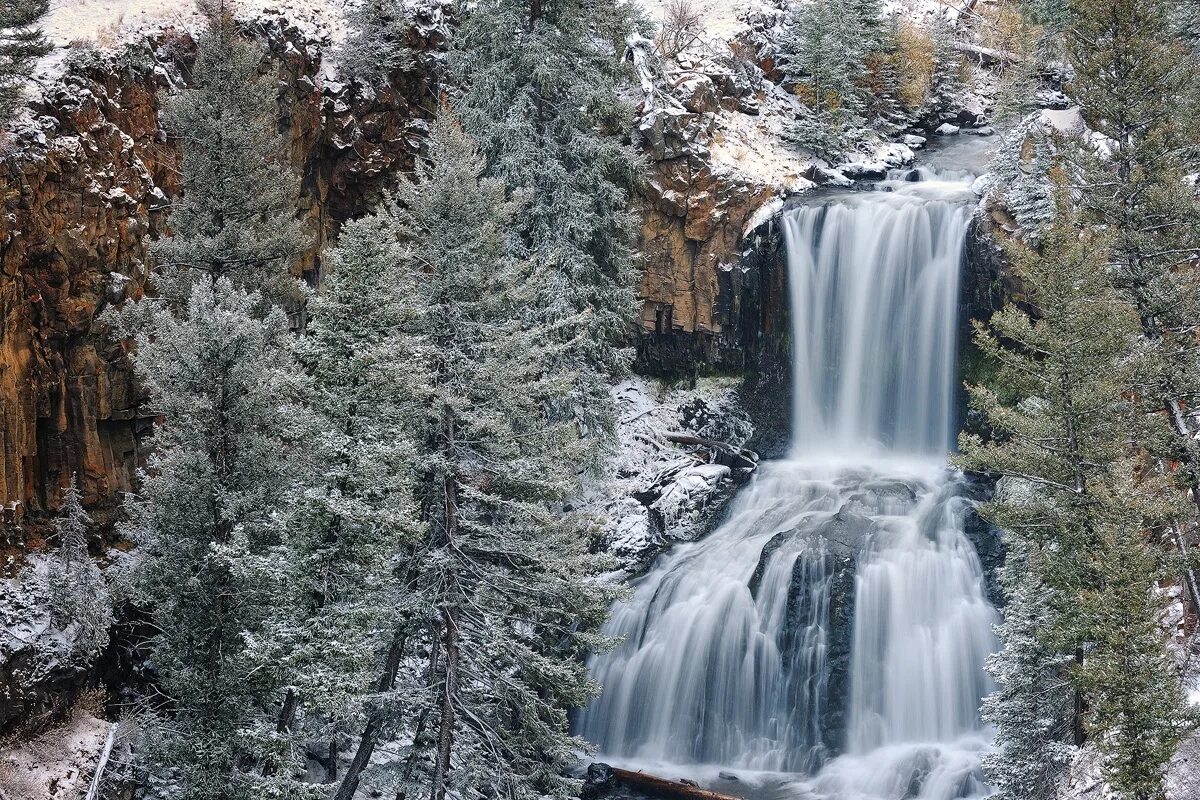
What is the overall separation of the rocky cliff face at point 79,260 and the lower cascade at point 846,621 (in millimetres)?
11012

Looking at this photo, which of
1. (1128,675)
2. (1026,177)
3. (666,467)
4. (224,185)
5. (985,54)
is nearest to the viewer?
(1128,675)

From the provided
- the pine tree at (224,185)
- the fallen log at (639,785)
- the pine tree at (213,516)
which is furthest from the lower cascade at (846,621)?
the pine tree at (224,185)

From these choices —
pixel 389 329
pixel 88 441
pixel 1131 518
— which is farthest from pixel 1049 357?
pixel 88 441

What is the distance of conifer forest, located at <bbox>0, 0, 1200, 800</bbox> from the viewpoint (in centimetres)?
1304

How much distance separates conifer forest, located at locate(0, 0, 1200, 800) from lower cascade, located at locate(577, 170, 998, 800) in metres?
0.08

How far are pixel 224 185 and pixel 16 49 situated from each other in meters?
3.81

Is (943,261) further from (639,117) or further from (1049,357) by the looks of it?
(1049,357)

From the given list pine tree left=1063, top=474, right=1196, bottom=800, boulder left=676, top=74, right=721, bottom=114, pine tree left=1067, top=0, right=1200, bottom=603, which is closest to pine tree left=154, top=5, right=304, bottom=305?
boulder left=676, top=74, right=721, bottom=114

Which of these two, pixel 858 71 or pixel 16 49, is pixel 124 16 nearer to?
pixel 16 49

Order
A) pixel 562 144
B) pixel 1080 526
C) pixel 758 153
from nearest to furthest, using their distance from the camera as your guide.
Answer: pixel 1080 526, pixel 562 144, pixel 758 153

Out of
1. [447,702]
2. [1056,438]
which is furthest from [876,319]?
[447,702]

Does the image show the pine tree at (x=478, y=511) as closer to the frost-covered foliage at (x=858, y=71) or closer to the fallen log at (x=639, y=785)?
the fallen log at (x=639, y=785)

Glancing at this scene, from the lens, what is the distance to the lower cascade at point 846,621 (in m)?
17.7

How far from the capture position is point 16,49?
15109 mm
